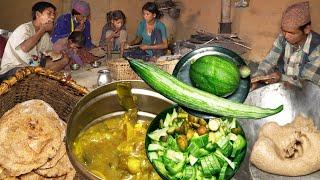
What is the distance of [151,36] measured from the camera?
7.95 m

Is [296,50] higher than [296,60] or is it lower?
higher

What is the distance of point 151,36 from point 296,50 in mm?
3915

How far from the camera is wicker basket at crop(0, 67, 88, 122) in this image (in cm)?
296

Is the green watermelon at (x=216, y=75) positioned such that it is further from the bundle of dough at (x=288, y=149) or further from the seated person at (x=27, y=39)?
the seated person at (x=27, y=39)

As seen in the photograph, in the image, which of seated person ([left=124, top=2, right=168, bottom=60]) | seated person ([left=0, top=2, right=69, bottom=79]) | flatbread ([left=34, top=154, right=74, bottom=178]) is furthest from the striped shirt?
seated person ([left=0, top=2, right=69, bottom=79])

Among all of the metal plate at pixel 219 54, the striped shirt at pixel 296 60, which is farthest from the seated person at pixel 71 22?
the metal plate at pixel 219 54

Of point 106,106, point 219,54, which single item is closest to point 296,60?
point 219,54

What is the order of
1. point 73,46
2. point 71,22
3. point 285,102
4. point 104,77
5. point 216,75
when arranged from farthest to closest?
1. point 71,22
2. point 73,46
3. point 104,77
4. point 285,102
5. point 216,75

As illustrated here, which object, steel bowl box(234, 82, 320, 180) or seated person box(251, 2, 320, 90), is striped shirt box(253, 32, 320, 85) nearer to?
seated person box(251, 2, 320, 90)

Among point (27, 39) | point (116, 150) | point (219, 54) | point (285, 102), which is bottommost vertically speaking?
point (116, 150)

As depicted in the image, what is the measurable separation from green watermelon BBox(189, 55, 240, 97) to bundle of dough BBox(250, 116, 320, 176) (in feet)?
2.00

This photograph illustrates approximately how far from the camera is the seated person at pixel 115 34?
7.96m

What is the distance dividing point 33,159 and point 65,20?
527 centimetres

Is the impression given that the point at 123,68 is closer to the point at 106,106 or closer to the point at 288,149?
the point at 106,106
